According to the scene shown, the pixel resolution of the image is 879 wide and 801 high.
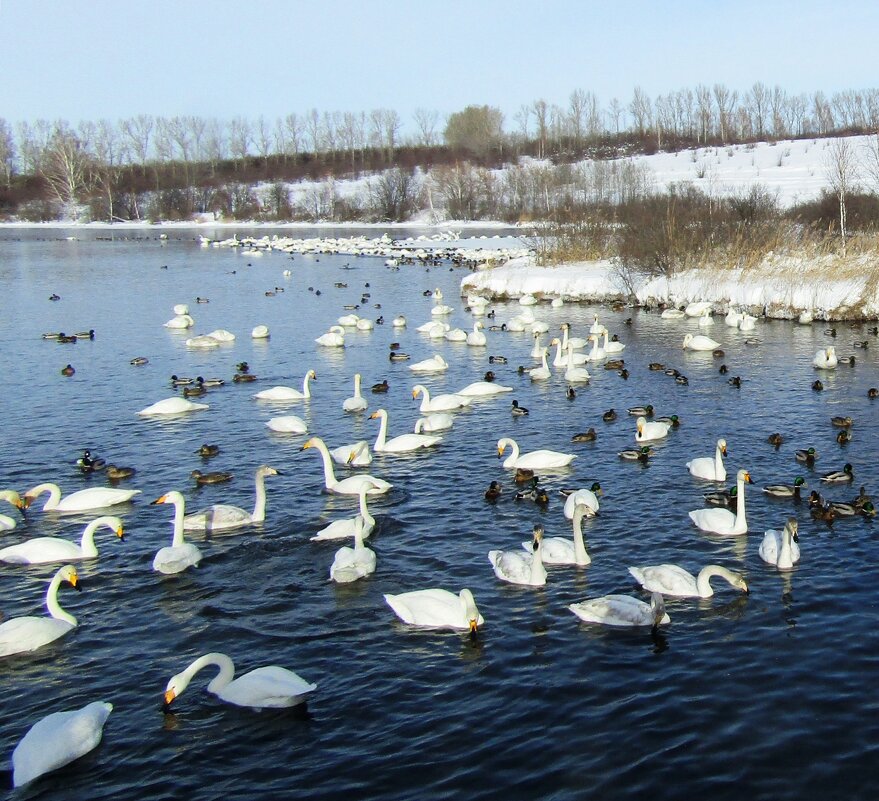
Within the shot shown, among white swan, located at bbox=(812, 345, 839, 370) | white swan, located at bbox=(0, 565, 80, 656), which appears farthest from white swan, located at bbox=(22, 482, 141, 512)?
white swan, located at bbox=(812, 345, 839, 370)

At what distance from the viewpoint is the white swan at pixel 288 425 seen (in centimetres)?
2333

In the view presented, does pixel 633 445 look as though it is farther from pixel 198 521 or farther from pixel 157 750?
pixel 157 750

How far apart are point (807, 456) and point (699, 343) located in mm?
13818

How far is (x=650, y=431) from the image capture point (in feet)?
71.4

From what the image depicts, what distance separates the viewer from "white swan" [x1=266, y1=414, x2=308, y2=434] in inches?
918

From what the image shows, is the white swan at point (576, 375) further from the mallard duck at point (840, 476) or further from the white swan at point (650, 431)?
the mallard duck at point (840, 476)

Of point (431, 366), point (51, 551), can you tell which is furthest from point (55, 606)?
point (431, 366)

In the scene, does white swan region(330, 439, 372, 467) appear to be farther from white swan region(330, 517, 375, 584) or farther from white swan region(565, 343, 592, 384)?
white swan region(565, 343, 592, 384)

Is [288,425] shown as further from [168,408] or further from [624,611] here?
[624,611]

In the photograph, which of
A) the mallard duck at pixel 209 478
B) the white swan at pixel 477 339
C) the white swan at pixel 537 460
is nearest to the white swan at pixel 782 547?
the white swan at pixel 537 460

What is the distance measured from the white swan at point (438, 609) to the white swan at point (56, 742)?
404cm

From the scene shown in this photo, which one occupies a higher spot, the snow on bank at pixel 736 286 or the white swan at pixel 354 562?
the snow on bank at pixel 736 286

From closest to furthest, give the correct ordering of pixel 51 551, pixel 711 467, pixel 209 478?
pixel 51 551, pixel 711 467, pixel 209 478

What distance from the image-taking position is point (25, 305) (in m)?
48.8
